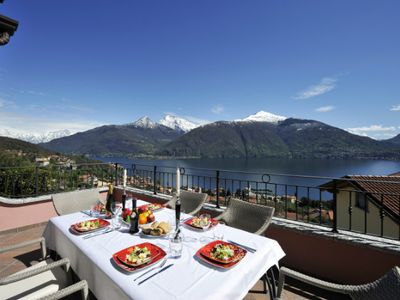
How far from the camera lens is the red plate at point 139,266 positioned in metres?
1.17

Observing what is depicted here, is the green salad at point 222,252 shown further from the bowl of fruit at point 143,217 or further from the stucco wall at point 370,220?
the stucco wall at point 370,220

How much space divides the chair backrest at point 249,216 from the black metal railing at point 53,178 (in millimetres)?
3984

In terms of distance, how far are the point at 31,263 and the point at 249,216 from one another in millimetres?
3115

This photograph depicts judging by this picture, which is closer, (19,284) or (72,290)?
(72,290)

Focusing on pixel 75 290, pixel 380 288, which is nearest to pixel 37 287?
pixel 75 290

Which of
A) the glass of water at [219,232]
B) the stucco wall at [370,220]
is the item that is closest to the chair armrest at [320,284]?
the glass of water at [219,232]

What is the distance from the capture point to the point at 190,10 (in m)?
7.16

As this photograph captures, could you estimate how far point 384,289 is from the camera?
1.08 meters

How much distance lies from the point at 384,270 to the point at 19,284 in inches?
137

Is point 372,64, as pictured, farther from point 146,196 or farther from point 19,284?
point 19,284

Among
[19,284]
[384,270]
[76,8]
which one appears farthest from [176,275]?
[76,8]

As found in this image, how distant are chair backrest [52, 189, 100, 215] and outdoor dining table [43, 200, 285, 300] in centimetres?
88

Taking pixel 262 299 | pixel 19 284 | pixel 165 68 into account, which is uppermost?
pixel 165 68

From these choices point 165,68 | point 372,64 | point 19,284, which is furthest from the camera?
A: point 165,68
